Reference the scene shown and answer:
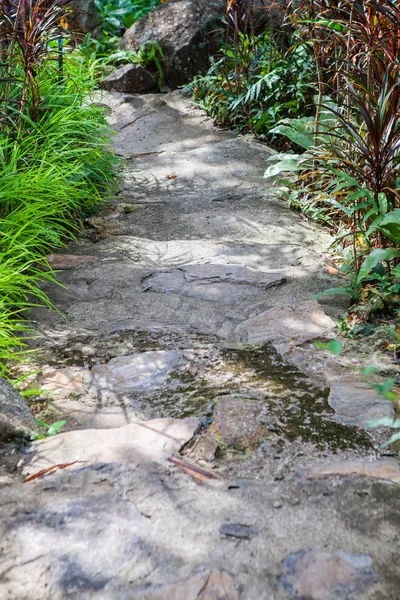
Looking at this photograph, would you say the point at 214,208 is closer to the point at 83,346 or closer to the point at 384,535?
the point at 83,346

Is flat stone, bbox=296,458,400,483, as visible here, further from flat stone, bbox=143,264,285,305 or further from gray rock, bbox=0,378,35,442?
flat stone, bbox=143,264,285,305

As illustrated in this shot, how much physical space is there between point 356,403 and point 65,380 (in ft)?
3.56

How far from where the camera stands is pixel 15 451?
1896mm

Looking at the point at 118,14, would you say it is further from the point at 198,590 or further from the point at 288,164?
the point at 198,590

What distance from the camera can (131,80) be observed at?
7715 mm

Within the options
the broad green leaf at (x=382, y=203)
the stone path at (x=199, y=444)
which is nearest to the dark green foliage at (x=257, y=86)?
the stone path at (x=199, y=444)

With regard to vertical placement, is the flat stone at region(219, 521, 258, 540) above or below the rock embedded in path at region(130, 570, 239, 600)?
below

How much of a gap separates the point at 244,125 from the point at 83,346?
4.15 metres

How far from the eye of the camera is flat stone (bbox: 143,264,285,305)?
319 centimetres

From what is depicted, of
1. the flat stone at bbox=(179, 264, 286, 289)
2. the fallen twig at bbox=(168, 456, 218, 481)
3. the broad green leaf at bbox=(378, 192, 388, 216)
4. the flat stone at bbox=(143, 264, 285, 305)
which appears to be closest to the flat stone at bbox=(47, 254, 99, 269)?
the flat stone at bbox=(143, 264, 285, 305)

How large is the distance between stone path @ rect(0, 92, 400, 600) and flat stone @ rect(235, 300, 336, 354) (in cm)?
1

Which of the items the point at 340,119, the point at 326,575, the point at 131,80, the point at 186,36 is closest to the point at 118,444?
the point at 326,575

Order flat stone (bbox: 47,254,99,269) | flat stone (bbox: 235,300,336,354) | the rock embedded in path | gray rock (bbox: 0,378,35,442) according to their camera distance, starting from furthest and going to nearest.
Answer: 1. flat stone (bbox: 47,254,99,269)
2. flat stone (bbox: 235,300,336,354)
3. gray rock (bbox: 0,378,35,442)
4. the rock embedded in path

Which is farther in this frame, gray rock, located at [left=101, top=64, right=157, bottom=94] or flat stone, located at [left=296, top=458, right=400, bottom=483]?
gray rock, located at [left=101, top=64, right=157, bottom=94]
